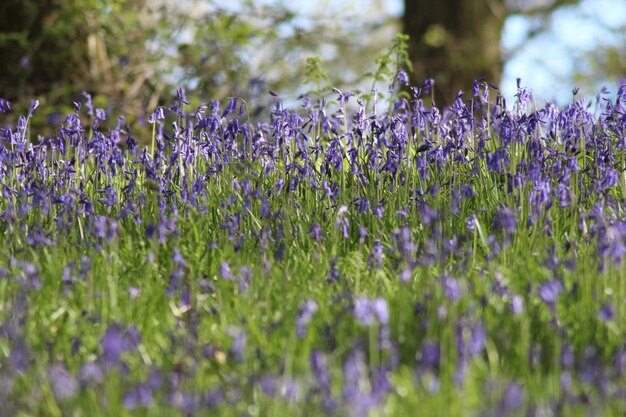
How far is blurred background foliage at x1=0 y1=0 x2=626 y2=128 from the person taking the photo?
8.62 metres

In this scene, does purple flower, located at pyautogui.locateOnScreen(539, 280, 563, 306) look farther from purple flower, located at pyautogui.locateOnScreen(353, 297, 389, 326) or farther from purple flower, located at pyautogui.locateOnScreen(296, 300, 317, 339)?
purple flower, located at pyautogui.locateOnScreen(296, 300, 317, 339)

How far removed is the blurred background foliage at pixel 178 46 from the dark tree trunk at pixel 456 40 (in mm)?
11

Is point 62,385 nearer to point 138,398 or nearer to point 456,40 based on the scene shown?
point 138,398

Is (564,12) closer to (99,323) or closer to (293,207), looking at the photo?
(293,207)

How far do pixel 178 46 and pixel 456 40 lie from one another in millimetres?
3152

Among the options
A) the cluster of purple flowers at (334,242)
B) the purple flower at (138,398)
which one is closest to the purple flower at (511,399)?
the cluster of purple flowers at (334,242)

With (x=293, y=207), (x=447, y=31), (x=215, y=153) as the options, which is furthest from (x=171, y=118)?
(x=293, y=207)

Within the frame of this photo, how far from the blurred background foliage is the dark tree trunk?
0.01 m

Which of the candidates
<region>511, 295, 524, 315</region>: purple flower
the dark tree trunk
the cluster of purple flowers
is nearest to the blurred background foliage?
the dark tree trunk

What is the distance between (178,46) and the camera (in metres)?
8.89

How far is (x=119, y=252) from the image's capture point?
379cm

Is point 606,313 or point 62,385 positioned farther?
point 606,313

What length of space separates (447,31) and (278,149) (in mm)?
5553

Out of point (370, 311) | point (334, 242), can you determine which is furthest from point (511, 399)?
point (334, 242)
